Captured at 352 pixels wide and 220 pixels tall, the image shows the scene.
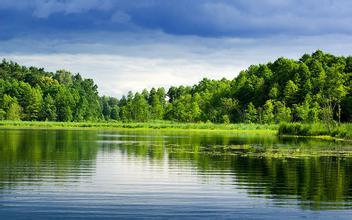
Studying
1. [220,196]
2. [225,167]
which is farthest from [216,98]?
[220,196]

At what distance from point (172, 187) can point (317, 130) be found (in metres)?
53.4

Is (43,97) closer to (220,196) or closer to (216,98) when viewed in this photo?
(216,98)

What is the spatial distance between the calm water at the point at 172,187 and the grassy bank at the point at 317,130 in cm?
3064

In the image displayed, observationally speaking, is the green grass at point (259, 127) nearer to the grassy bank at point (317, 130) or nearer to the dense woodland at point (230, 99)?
the grassy bank at point (317, 130)

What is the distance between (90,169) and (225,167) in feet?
23.1

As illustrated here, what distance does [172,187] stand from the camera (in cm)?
2270

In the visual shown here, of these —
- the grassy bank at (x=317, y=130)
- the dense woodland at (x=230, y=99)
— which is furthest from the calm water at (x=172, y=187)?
the dense woodland at (x=230, y=99)

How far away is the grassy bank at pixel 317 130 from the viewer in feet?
213

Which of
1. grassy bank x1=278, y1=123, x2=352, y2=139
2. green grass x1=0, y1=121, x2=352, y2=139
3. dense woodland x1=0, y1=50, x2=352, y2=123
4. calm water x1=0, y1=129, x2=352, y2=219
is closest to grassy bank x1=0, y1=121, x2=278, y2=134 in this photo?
green grass x1=0, y1=121, x2=352, y2=139

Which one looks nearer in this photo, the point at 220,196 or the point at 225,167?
the point at 220,196

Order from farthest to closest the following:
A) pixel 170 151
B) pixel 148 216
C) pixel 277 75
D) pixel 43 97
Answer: pixel 43 97 < pixel 277 75 < pixel 170 151 < pixel 148 216

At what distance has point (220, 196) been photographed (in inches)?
797

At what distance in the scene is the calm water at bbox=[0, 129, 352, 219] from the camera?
17.2 m

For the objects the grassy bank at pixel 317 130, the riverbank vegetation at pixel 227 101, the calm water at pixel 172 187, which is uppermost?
the riverbank vegetation at pixel 227 101
